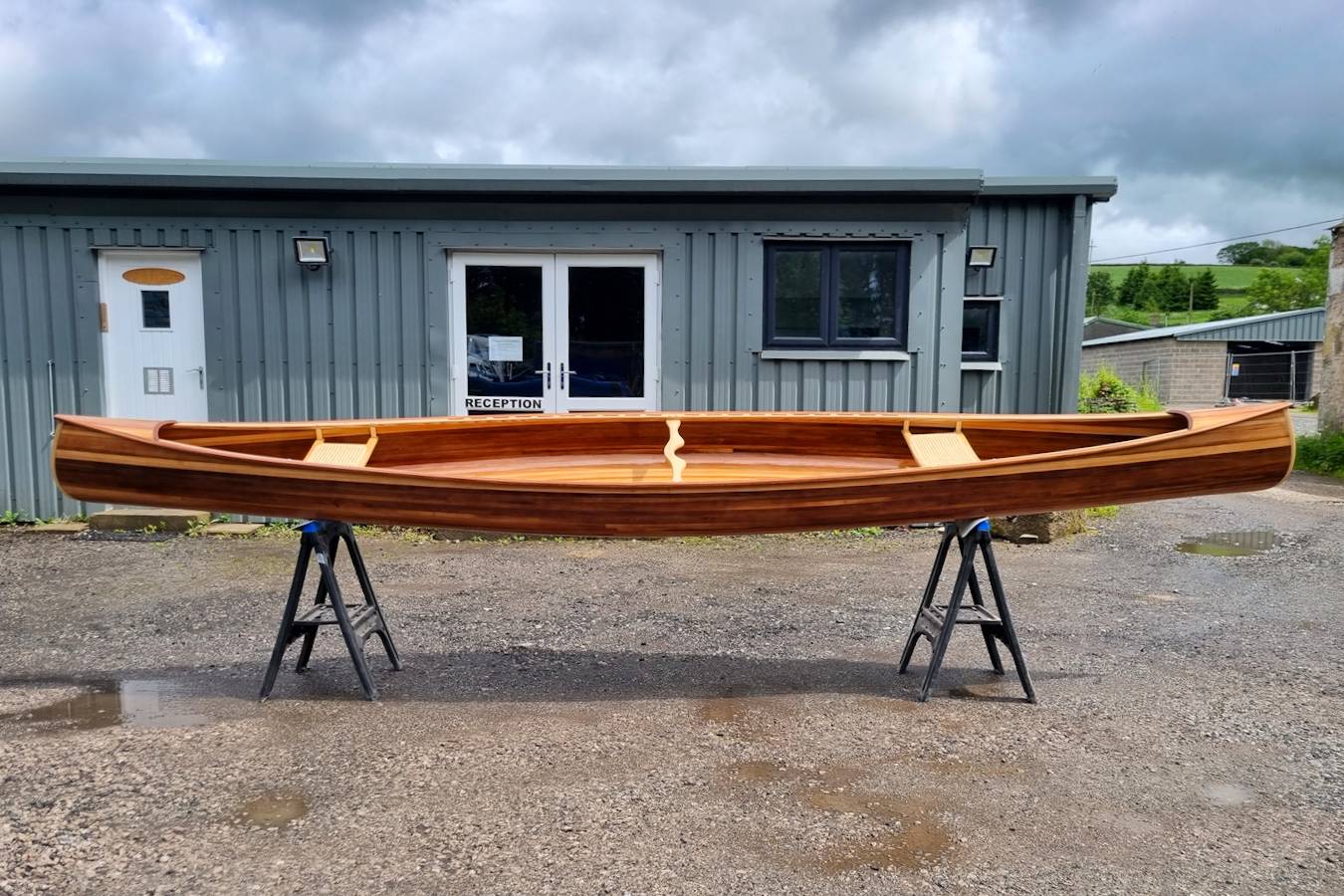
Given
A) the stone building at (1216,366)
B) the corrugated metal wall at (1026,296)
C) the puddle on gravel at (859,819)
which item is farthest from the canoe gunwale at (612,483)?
the stone building at (1216,366)

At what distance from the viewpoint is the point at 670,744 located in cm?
304

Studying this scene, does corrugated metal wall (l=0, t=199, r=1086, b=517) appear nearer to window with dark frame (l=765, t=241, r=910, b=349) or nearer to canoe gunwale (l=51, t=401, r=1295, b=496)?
window with dark frame (l=765, t=241, r=910, b=349)

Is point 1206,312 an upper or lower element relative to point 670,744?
upper

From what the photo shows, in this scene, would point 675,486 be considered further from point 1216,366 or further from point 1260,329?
point 1260,329

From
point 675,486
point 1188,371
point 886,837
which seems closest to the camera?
point 886,837

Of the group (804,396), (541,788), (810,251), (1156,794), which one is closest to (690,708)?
(541,788)

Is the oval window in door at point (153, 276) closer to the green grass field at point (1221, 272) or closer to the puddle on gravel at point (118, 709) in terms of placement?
the puddle on gravel at point (118, 709)

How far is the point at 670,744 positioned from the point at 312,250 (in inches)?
216

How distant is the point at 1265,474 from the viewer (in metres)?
3.28

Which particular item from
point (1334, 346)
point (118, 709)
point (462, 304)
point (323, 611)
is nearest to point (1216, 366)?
point (1334, 346)

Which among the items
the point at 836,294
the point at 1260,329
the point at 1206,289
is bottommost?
the point at 836,294

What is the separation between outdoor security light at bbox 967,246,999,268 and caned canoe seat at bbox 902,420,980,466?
417 centimetres

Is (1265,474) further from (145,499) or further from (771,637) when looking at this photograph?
(145,499)

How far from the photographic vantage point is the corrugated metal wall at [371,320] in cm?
692
